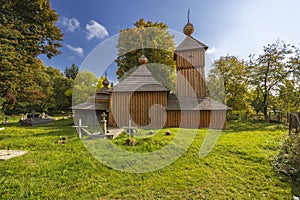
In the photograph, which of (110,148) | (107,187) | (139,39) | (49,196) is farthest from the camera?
(139,39)

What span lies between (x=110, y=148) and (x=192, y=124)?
7666mm

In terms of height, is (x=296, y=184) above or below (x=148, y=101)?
below

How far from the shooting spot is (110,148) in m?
6.48

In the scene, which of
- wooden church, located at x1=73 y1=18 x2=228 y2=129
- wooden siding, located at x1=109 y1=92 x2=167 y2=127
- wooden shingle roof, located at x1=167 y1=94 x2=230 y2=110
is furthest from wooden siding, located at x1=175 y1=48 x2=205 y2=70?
wooden siding, located at x1=109 y1=92 x2=167 y2=127

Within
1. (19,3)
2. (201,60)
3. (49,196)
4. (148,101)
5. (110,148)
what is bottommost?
(49,196)

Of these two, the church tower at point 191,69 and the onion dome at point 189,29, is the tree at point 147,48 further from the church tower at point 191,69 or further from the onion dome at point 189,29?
the church tower at point 191,69

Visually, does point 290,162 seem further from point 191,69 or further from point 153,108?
point 191,69

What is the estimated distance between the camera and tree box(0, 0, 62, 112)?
9.15m

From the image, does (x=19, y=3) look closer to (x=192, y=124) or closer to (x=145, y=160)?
(x=145, y=160)

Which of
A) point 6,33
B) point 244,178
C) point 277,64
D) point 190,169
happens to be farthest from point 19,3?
point 277,64

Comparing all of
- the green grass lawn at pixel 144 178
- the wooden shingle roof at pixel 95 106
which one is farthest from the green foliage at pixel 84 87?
the green grass lawn at pixel 144 178

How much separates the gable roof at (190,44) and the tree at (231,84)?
8484 mm

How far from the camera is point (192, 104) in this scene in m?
12.5

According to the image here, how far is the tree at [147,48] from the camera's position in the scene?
1983 cm
